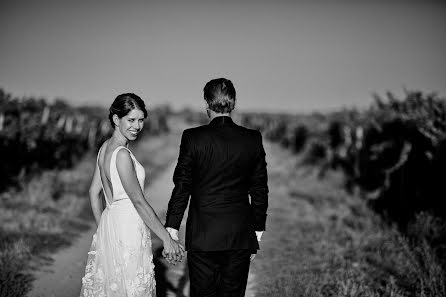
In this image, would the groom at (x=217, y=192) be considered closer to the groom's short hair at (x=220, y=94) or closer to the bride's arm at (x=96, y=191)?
the groom's short hair at (x=220, y=94)

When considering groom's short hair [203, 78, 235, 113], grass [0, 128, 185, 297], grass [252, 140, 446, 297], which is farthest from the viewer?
grass [0, 128, 185, 297]

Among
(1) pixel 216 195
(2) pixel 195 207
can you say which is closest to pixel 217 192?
(1) pixel 216 195

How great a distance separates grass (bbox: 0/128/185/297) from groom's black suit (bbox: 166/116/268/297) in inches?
103

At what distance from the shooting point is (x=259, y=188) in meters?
3.25

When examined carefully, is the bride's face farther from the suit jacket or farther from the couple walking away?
the suit jacket

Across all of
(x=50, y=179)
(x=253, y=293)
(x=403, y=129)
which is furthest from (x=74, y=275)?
(x=403, y=129)

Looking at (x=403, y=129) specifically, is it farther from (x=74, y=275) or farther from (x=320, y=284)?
(x=74, y=275)

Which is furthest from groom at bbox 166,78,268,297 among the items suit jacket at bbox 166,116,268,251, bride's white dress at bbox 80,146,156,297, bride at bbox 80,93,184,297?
bride's white dress at bbox 80,146,156,297

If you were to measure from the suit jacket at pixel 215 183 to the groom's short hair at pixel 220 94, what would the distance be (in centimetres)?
9

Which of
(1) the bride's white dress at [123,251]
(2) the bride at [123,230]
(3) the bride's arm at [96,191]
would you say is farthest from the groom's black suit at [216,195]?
(3) the bride's arm at [96,191]

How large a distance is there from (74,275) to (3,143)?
20.3 ft

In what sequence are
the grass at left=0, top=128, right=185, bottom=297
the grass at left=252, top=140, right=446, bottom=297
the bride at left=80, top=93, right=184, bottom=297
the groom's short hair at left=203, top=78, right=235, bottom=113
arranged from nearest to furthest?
the groom's short hair at left=203, top=78, right=235, bottom=113
the bride at left=80, top=93, right=184, bottom=297
the grass at left=252, top=140, right=446, bottom=297
the grass at left=0, top=128, right=185, bottom=297

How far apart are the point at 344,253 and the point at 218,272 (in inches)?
172

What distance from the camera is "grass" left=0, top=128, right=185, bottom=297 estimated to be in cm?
541
